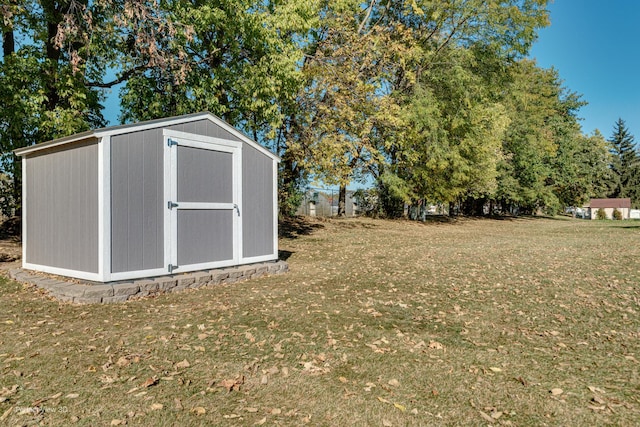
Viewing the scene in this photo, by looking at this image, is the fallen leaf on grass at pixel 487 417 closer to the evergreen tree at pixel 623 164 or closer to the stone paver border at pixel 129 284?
the stone paver border at pixel 129 284

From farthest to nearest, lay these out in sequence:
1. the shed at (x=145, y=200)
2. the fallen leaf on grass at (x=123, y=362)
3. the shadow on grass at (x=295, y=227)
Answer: the shadow on grass at (x=295, y=227) < the shed at (x=145, y=200) < the fallen leaf on grass at (x=123, y=362)

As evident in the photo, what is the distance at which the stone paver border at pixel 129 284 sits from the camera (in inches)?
230

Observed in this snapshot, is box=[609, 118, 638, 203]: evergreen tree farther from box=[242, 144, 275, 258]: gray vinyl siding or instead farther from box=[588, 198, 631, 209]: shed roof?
box=[242, 144, 275, 258]: gray vinyl siding

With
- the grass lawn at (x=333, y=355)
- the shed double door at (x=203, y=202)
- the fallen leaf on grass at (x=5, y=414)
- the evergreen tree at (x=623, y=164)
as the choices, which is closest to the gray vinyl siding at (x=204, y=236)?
the shed double door at (x=203, y=202)

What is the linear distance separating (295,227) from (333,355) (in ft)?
42.4

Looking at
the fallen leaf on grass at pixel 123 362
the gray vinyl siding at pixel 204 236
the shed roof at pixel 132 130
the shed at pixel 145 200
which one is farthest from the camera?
the gray vinyl siding at pixel 204 236

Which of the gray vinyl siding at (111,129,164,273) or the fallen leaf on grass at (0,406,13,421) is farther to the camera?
the gray vinyl siding at (111,129,164,273)

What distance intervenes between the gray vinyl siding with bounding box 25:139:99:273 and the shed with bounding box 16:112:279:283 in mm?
17

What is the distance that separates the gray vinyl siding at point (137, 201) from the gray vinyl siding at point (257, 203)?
1.75 m

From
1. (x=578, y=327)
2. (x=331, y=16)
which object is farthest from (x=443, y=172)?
(x=578, y=327)

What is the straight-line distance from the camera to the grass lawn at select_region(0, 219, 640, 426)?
10.0ft

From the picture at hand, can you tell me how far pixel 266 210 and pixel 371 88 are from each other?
766 centimetres

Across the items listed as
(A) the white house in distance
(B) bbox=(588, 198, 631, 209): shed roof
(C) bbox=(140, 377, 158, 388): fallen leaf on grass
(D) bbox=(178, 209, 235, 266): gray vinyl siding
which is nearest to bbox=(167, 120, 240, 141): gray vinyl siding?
(D) bbox=(178, 209, 235, 266): gray vinyl siding

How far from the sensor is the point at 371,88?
14.3 meters
